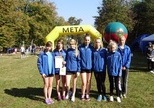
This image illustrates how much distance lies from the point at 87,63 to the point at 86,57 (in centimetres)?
19

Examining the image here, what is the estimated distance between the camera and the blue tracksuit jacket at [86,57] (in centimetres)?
1074

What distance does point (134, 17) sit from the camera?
2808 inches

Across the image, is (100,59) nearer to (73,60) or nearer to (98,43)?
(98,43)

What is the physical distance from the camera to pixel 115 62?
1051 cm

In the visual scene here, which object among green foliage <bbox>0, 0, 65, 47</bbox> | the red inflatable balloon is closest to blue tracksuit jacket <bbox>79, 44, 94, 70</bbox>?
the red inflatable balloon

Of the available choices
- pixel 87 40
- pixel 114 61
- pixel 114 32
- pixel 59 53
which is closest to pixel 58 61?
pixel 59 53

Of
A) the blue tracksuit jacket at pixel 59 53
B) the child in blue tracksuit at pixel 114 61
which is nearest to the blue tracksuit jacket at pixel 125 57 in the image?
the child in blue tracksuit at pixel 114 61

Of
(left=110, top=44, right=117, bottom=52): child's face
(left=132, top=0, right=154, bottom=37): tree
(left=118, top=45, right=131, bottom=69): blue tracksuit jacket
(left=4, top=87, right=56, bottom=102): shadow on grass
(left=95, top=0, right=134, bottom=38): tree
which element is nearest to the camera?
(left=110, top=44, right=117, bottom=52): child's face

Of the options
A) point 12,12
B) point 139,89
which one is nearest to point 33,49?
point 12,12

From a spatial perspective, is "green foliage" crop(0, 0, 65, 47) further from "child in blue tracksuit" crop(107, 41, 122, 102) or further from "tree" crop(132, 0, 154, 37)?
"child in blue tracksuit" crop(107, 41, 122, 102)

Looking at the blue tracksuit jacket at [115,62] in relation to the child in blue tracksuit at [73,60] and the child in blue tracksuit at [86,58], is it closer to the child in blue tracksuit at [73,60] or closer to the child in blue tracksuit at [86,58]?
the child in blue tracksuit at [86,58]

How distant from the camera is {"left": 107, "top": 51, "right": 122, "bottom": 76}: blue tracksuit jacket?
10500 millimetres

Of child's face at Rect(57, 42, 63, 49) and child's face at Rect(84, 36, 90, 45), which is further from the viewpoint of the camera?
child's face at Rect(57, 42, 63, 49)

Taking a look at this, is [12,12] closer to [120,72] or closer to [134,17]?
[134,17]
